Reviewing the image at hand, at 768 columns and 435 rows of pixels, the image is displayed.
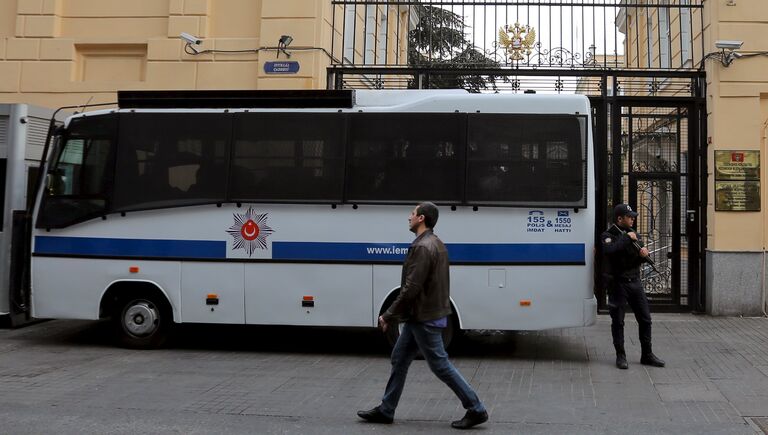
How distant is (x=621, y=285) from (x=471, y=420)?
3279mm

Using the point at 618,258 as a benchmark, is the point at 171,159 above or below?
above

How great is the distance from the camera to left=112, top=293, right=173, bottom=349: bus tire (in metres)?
8.84

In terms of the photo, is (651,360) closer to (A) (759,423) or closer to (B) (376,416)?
(A) (759,423)

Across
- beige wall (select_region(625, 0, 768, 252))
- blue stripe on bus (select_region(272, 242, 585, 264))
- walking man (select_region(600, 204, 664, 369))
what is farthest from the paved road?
beige wall (select_region(625, 0, 768, 252))

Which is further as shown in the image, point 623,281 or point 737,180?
point 737,180

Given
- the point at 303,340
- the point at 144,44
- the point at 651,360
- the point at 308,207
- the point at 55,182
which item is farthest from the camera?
the point at 144,44

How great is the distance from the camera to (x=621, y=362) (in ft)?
26.0

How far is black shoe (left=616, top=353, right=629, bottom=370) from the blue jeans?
310 centimetres

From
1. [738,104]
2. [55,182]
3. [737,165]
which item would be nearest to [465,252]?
[55,182]

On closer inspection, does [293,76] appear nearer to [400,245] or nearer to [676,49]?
[400,245]

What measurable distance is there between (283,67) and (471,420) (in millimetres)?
8099

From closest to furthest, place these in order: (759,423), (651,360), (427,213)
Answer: (427,213) < (759,423) < (651,360)

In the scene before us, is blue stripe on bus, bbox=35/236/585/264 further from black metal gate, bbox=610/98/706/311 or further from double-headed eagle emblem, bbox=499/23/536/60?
double-headed eagle emblem, bbox=499/23/536/60

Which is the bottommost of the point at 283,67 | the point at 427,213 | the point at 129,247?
the point at 129,247
